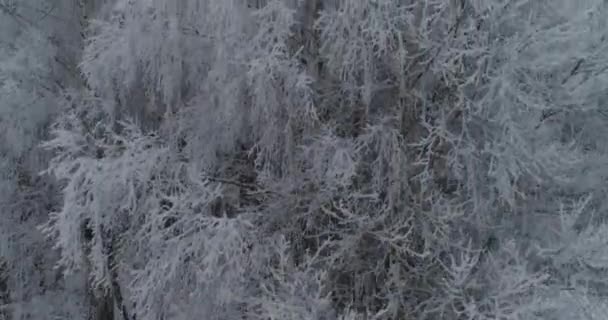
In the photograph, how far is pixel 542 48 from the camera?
205 inches

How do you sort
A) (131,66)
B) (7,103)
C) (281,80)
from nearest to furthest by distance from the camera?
(281,80) → (131,66) → (7,103)

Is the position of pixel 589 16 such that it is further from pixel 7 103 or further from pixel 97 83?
pixel 7 103

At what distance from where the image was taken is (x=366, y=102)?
17.1ft

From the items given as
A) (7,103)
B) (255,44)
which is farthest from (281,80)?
(7,103)

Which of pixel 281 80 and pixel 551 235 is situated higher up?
pixel 281 80

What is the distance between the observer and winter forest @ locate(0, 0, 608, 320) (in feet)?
16.8

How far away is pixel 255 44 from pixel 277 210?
4.24 ft

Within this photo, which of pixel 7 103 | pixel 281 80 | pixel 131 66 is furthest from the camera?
pixel 7 103

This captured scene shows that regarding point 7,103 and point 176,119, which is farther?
point 7,103

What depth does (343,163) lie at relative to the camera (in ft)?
16.9

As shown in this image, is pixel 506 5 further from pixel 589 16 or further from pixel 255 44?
pixel 255 44

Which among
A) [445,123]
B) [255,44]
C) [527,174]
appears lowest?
[527,174]

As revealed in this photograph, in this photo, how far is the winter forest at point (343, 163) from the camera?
5.12 meters

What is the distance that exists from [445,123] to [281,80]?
1.28 m
